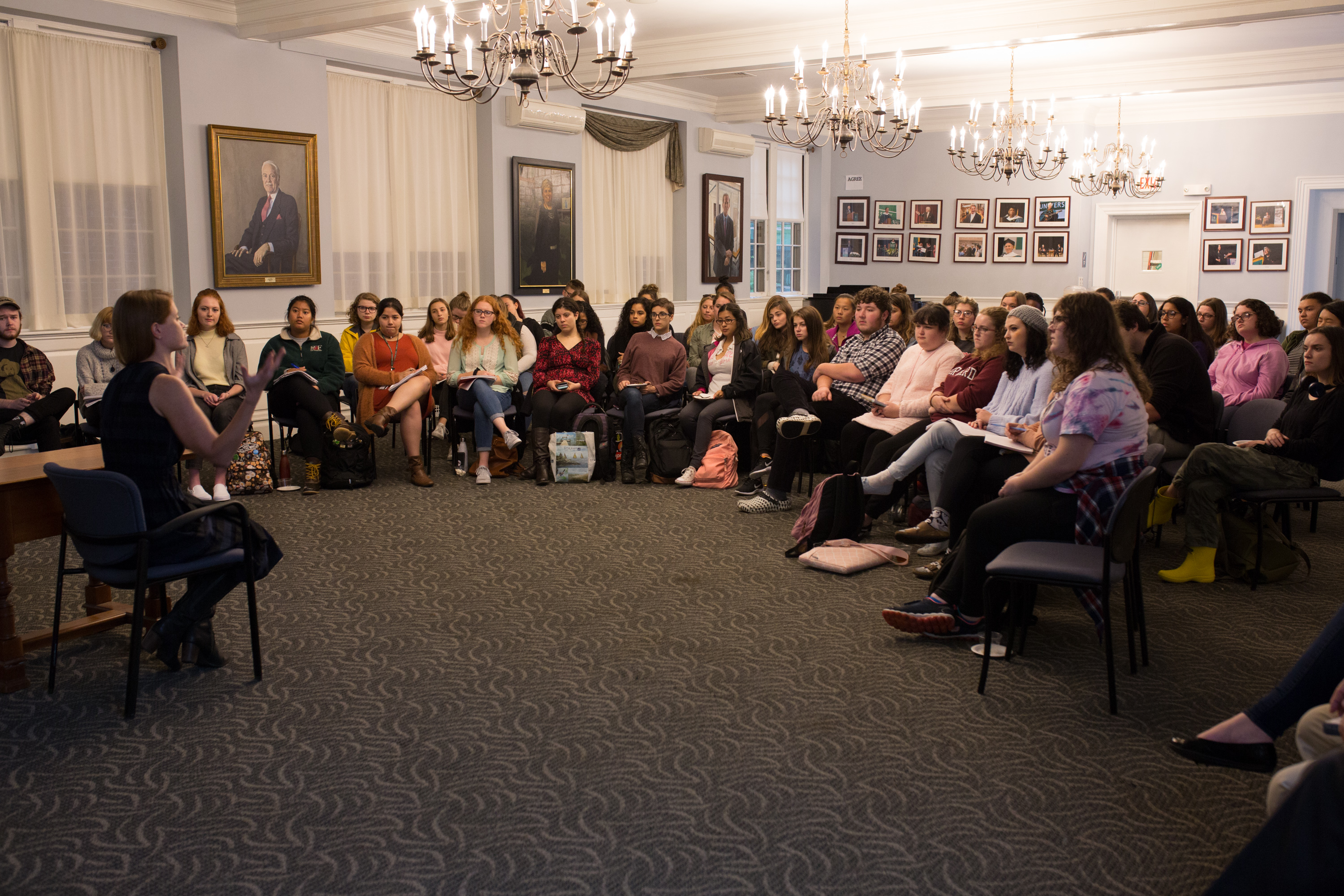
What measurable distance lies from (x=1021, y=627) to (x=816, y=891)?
2.00 meters

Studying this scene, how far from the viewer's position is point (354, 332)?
28.2ft

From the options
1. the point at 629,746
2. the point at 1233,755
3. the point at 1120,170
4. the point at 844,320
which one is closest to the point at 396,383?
the point at 844,320

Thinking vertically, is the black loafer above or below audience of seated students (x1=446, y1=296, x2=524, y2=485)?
below

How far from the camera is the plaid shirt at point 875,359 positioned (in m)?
6.95

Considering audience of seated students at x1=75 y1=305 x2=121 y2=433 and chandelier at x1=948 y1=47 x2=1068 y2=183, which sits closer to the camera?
audience of seated students at x1=75 y1=305 x2=121 y2=433

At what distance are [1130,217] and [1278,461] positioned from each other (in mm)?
11353

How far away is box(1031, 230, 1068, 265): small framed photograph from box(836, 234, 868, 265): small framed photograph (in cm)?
257

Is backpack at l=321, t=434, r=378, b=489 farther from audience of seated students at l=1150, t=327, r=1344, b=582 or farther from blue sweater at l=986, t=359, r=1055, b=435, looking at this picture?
audience of seated students at l=1150, t=327, r=1344, b=582

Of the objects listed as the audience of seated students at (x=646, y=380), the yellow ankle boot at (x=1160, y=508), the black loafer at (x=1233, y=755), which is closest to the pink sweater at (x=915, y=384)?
the yellow ankle boot at (x=1160, y=508)

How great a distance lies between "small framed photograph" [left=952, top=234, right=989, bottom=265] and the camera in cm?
1619

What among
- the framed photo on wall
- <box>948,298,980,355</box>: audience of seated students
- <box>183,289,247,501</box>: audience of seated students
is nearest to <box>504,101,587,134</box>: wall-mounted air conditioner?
the framed photo on wall

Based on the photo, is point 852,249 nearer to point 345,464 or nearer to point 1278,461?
→ point 345,464

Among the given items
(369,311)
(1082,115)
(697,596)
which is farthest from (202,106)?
(1082,115)

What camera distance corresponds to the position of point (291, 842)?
2748 millimetres
